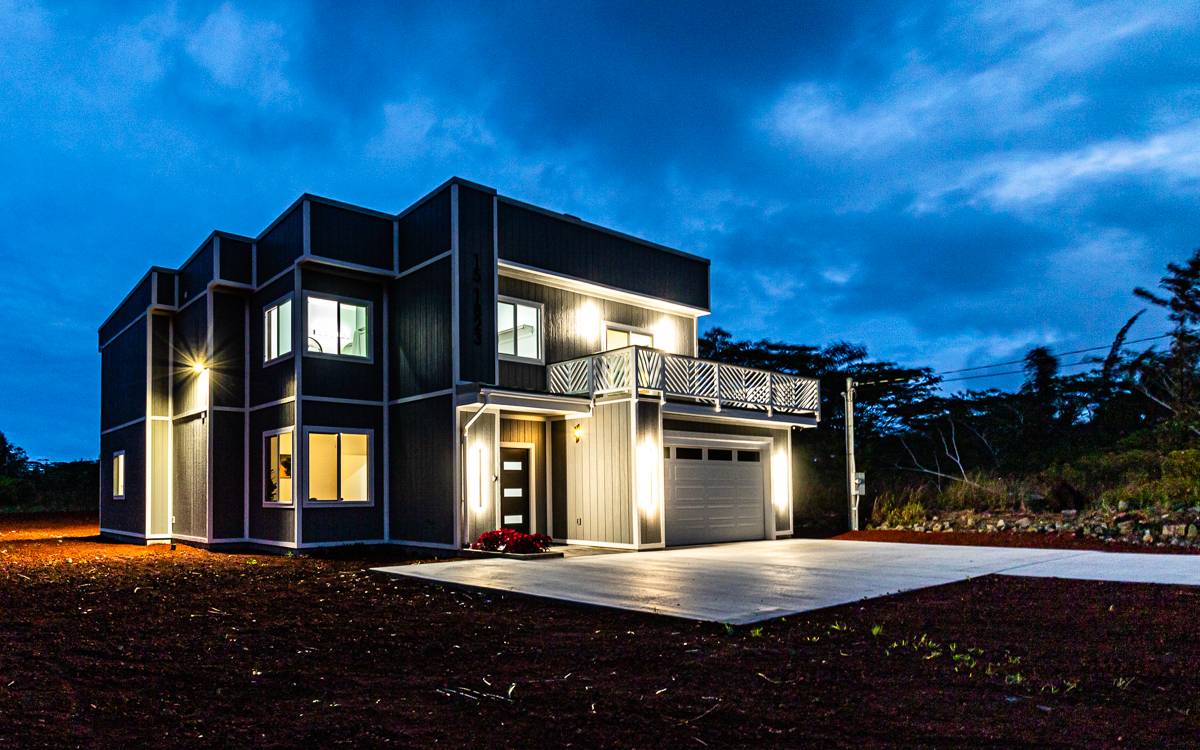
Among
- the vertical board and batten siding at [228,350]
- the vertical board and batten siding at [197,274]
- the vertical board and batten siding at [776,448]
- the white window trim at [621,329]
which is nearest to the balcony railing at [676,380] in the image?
the vertical board and batten siding at [776,448]

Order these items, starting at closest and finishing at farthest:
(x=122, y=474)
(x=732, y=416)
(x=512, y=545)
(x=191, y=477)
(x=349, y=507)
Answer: (x=512, y=545)
(x=349, y=507)
(x=732, y=416)
(x=191, y=477)
(x=122, y=474)

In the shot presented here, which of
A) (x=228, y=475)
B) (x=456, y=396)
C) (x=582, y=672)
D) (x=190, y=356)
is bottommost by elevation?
(x=582, y=672)

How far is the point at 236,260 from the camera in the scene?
17922mm

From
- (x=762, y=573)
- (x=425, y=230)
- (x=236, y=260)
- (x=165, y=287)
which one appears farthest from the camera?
(x=165, y=287)

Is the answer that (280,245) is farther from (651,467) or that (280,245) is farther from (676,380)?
(651,467)

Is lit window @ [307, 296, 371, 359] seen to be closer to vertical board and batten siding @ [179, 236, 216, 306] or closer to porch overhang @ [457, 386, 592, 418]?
porch overhang @ [457, 386, 592, 418]

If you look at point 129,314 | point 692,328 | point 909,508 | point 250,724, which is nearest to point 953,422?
point 909,508

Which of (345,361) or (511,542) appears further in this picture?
(345,361)

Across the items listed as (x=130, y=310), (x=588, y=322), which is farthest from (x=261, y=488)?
(x=130, y=310)

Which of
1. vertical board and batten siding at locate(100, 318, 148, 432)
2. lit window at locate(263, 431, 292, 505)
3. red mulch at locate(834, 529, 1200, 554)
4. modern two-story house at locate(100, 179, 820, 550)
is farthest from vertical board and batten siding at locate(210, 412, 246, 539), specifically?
red mulch at locate(834, 529, 1200, 554)

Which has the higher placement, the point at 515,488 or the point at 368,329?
the point at 368,329

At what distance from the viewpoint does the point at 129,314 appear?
874 inches

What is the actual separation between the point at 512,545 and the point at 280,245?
7944 mm

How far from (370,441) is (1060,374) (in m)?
28.2
